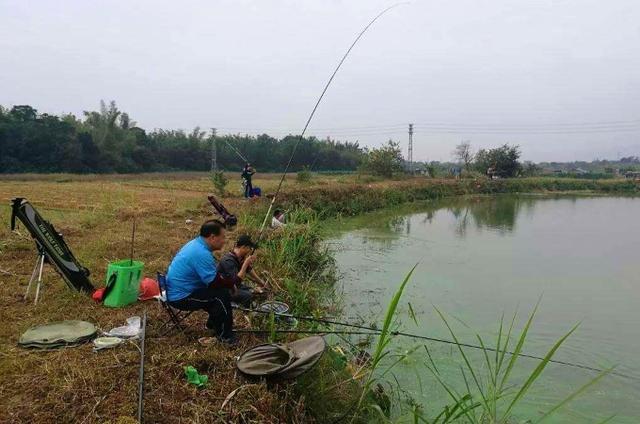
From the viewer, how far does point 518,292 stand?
745 centimetres

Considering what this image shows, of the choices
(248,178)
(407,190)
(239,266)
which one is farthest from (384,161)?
(239,266)

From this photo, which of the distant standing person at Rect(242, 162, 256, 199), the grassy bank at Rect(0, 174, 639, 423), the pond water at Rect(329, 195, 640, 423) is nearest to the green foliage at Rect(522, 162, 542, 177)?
the pond water at Rect(329, 195, 640, 423)

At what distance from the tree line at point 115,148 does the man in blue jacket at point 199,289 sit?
67.2 feet

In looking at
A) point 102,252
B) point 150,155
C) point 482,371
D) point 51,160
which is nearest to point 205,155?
point 150,155

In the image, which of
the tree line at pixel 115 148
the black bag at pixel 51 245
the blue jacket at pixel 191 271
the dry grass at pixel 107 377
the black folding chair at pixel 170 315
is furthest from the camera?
the tree line at pixel 115 148

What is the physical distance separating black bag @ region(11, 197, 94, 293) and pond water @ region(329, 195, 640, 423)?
3210 millimetres

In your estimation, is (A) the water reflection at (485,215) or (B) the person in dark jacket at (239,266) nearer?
→ (B) the person in dark jacket at (239,266)

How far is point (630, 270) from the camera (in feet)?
30.4

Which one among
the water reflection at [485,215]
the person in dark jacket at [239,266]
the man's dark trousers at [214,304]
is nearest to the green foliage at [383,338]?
the man's dark trousers at [214,304]

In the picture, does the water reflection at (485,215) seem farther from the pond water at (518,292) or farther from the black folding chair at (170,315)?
the black folding chair at (170,315)

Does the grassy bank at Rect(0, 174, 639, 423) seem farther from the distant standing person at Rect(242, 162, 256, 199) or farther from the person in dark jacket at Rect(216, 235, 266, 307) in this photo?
the distant standing person at Rect(242, 162, 256, 199)

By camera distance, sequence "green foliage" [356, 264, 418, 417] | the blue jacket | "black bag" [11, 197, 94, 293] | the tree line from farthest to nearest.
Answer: the tree line, "black bag" [11, 197, 94, 293], the blue jacket, "green foliage" [356, 264, 418, 417]

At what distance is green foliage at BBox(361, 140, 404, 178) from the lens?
28625mm

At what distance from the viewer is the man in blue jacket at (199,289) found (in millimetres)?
3525
